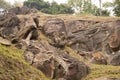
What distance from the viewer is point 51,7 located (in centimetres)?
5638

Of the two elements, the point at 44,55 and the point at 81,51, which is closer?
the point at 44,55

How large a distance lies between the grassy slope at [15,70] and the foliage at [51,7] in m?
40.7

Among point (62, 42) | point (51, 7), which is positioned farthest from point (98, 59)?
point (51, 7)

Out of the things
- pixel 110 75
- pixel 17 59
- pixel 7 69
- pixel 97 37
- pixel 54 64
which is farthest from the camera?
pixel 97 37

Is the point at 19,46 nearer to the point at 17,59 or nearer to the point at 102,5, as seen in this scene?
the point at 17,59

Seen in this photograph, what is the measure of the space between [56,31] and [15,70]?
11.8m

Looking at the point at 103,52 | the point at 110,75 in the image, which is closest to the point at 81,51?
the point at 103,52

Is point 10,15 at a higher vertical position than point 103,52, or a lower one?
higher

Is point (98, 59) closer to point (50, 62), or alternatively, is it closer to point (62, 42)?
point (62, 42)

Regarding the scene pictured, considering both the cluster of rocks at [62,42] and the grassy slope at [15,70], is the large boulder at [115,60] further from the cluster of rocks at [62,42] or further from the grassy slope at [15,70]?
the grassy slope at [15,70]

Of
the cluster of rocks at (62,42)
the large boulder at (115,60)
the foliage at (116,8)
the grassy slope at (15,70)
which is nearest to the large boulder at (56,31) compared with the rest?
the cluster of rocks at (62,42)

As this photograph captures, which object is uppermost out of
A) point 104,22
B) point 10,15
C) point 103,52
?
point 10,15

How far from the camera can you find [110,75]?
15.5m

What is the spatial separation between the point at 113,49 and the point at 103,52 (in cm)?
117
